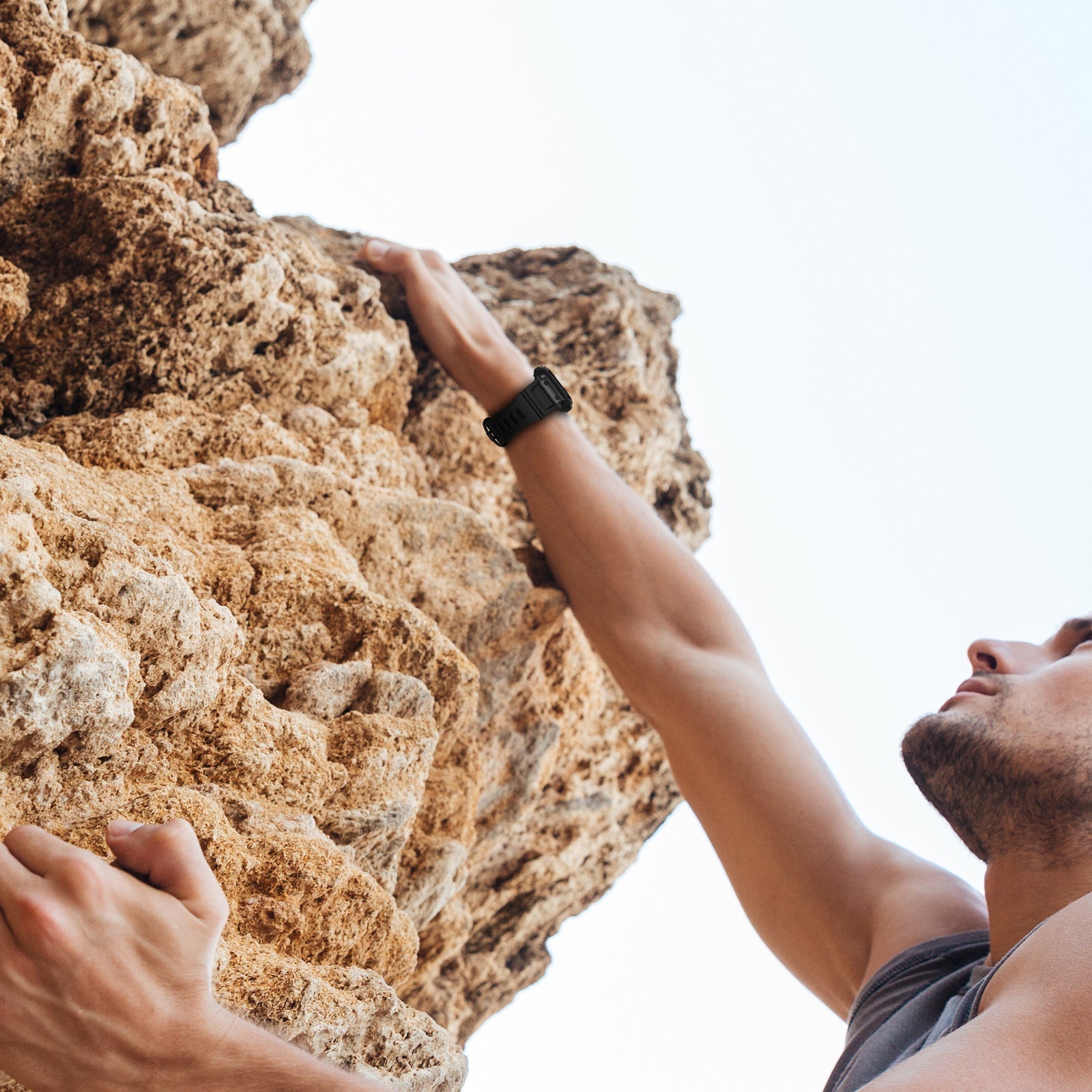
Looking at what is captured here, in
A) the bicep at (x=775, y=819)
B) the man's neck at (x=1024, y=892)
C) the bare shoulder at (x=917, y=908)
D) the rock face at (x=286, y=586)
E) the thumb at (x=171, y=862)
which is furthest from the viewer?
the bicep at (x=775, y=819)

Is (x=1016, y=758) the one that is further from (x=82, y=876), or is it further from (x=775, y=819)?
(x=82, y=876)

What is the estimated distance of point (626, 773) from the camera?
3.84 m

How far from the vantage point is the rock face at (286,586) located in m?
1.93

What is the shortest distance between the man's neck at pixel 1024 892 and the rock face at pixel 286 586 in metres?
1.27

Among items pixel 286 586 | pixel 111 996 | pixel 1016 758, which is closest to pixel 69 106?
pixel 286 586

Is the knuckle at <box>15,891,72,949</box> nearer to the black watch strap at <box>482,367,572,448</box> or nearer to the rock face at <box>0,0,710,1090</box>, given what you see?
the rock face at <box>0,0,710,1090</box>

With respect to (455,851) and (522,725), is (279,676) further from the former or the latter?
(522,725)

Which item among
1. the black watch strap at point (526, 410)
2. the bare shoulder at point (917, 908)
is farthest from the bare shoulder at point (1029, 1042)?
the black watch strap at point (526, 410)

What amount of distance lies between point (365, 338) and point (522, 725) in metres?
1.24

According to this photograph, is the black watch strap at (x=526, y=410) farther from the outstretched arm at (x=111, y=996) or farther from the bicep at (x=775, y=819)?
the outstretched arm at (x=111, y=996)

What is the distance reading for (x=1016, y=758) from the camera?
2449 mm

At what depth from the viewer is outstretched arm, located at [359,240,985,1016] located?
9.77 ft

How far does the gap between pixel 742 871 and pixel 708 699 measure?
0.52 meters

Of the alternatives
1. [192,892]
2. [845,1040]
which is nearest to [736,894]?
[845,1040]
